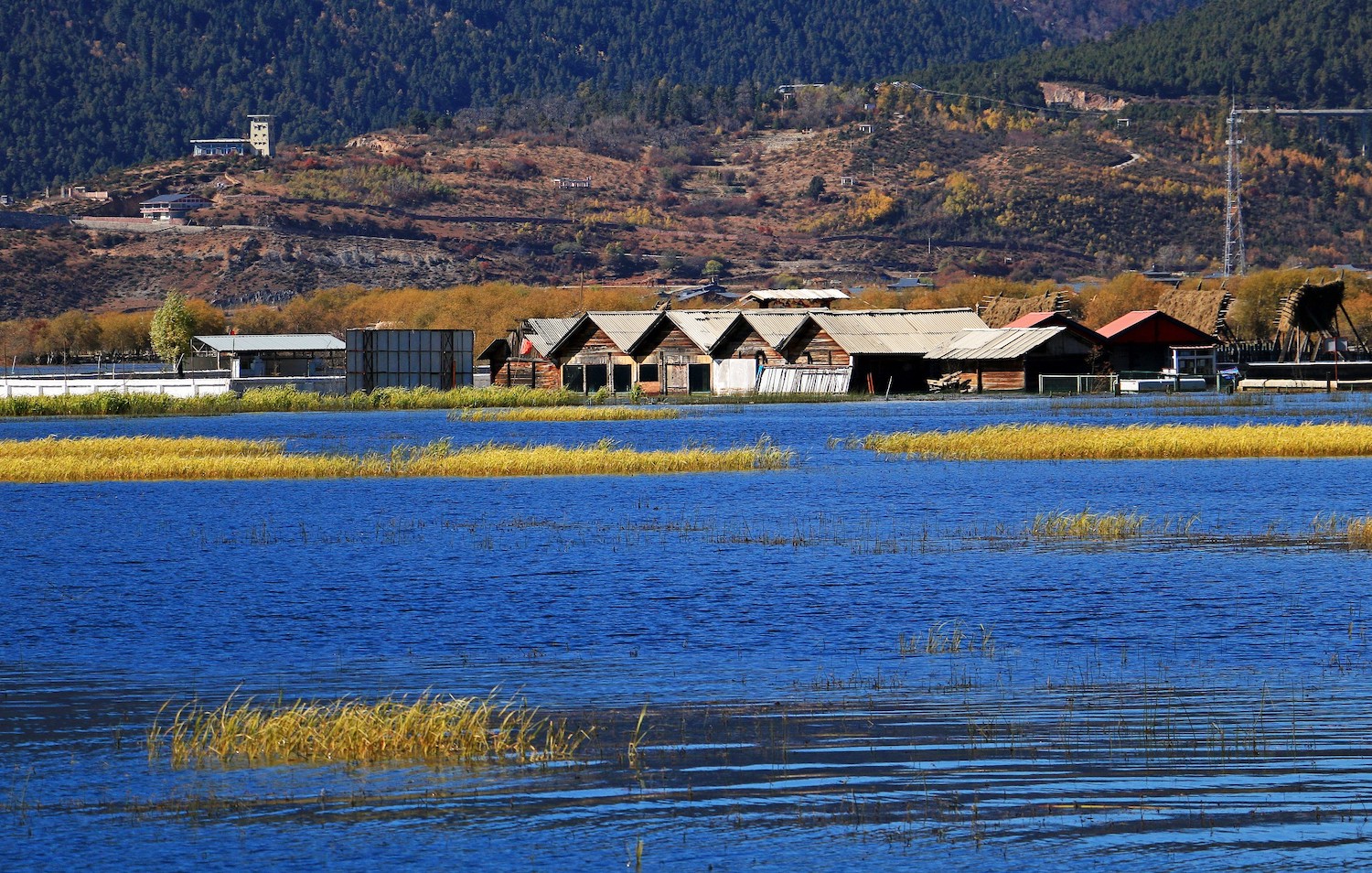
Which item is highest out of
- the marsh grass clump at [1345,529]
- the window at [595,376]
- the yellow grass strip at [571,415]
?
the window at [595,376]

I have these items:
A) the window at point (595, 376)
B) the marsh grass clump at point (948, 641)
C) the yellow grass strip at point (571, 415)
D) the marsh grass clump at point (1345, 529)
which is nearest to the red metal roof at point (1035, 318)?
the window at point (595, 376)

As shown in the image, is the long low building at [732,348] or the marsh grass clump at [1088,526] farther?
the long low building at [732,348]

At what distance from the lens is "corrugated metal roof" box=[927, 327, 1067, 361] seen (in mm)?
99975

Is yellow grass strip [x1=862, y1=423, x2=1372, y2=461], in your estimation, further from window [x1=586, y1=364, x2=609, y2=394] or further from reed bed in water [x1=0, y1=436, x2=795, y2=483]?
window [x1=586, y1=364, x2=609, y2=394]

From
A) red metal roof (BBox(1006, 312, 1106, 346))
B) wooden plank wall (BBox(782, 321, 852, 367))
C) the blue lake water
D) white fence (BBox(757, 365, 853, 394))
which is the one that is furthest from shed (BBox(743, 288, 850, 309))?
the blue lake water

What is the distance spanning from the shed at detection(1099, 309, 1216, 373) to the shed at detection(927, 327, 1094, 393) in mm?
2429

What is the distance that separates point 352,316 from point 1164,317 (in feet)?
310

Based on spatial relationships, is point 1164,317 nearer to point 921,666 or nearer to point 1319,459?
point 1319,459

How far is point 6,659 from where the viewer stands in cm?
2323

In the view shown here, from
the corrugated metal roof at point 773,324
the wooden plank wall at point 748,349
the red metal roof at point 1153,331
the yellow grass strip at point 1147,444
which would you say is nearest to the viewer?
the yellow grass strip at point 1147,444

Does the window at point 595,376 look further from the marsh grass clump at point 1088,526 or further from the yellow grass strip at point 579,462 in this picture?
the marsh grass clump at point 1088,526

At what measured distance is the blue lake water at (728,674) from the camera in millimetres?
14828

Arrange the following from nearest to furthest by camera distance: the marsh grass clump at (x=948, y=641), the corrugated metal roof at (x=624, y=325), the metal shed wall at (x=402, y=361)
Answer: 1. the marsh grass clump at (x=948, y=641)
2. the metal shed wall at (x=402, y=361)
3. the corrugated metal roof at (x=624, y=325)

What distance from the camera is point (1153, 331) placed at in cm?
10606
